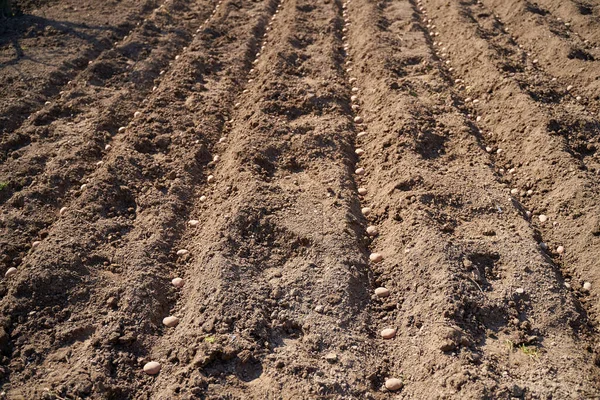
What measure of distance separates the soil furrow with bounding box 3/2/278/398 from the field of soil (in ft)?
0.05

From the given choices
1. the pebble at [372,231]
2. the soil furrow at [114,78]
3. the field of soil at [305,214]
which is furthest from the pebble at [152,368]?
the soil furrow at [114,78]

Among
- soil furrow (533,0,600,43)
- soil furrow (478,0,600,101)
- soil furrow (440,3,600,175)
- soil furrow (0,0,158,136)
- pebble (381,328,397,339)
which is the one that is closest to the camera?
pebble (381,328,397,339)

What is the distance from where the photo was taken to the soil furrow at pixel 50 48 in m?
5.53

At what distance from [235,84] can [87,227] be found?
258 centimetres

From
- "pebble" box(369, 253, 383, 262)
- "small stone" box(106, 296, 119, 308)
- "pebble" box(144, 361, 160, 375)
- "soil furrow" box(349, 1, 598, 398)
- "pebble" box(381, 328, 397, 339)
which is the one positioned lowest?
"pebble" box(144, 361, 160, 375)

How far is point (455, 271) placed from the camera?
3.38 metres

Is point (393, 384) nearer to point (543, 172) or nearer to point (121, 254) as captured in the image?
point (121, 254)

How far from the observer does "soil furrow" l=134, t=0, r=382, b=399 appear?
2.93 metres

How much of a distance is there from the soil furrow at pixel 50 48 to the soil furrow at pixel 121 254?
4.15ft

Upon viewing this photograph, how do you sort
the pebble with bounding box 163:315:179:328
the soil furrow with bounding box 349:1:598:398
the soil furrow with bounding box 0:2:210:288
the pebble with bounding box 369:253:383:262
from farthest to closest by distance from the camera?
the soil furrow with bounding box 0:2:210:288
the pebble with bounding box 369:253:383:262
the pebble with bounding box 163:315:179:328
the soil furrow with bounding box 349:1:598:398

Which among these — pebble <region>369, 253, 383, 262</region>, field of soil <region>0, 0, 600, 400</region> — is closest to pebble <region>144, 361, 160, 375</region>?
field of soil <region>0, 0, 600, 400</region>

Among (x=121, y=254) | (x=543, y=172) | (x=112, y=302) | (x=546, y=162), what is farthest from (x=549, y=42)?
(x=112, y=302)

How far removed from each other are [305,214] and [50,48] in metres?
4.69

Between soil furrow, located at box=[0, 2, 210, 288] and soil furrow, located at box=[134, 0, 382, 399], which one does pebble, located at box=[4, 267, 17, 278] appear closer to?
soil furrow, located at box=[0, 2, 210, 288]
